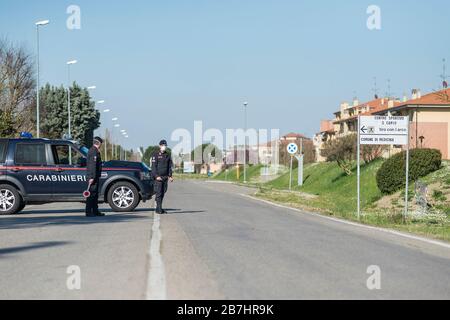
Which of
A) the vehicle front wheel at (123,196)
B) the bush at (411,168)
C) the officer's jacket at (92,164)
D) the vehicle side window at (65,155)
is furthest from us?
the bush at (411,168)

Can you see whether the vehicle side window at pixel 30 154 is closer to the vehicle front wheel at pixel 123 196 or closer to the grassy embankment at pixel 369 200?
the vehicle front wheel at pixel 123 196

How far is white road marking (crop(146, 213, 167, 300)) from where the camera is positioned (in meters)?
6.87

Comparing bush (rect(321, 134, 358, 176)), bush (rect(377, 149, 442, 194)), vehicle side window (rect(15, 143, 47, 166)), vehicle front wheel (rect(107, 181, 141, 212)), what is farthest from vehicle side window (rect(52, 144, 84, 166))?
bush (rect(321, 134, 358, 176))

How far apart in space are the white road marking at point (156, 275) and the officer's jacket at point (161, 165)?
6.30 metres

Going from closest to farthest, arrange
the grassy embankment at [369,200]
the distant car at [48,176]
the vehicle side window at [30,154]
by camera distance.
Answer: the grassy embankment at [369,200], the distant car at [48,176], the vehicle side window at [30,154]

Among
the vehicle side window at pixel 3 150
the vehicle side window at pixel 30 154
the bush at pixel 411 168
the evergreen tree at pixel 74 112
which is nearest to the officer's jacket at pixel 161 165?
the vehicle side window at pixel 30 154

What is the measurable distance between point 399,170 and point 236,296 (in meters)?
25.8

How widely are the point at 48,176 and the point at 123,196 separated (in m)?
2.05

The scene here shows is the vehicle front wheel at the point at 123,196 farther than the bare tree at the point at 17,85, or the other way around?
the bare tree at the point at 17,85

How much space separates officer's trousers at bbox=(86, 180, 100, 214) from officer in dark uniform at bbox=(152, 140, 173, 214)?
1479mm

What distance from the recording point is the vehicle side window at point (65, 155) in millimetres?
18859

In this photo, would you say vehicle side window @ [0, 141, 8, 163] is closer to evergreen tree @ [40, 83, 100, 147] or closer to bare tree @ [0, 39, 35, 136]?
bare tree @ [0, 39, 35, 136]
